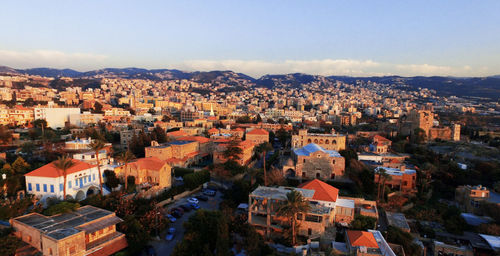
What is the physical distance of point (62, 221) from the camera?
640 inches

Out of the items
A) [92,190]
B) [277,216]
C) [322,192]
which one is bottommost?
[92,190]

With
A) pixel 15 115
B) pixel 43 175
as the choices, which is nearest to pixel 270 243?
pixel 43 175

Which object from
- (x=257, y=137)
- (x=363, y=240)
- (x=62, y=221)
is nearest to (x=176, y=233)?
(x=62, y=221)

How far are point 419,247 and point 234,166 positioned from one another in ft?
57.7

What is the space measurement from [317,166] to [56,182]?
24.1m

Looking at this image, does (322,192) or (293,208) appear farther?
(322,192)

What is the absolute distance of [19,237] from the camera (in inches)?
632

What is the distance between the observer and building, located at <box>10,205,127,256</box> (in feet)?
47.2

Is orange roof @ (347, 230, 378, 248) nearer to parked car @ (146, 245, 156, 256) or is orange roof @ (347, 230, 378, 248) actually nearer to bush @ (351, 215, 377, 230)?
bush @ (351, 215, 377, 230)

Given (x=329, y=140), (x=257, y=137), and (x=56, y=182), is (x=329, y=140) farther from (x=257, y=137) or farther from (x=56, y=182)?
(x=56, y=182)

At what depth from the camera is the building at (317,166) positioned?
3016 centimetres

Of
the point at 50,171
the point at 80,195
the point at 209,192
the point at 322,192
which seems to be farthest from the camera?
the point at 209,192

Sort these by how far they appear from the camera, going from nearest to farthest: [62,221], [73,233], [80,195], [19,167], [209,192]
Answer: [73,233]
[62,221]
[80,195]
[19,167]
[209,192]

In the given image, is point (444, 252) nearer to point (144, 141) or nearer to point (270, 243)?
point (270, 243)
